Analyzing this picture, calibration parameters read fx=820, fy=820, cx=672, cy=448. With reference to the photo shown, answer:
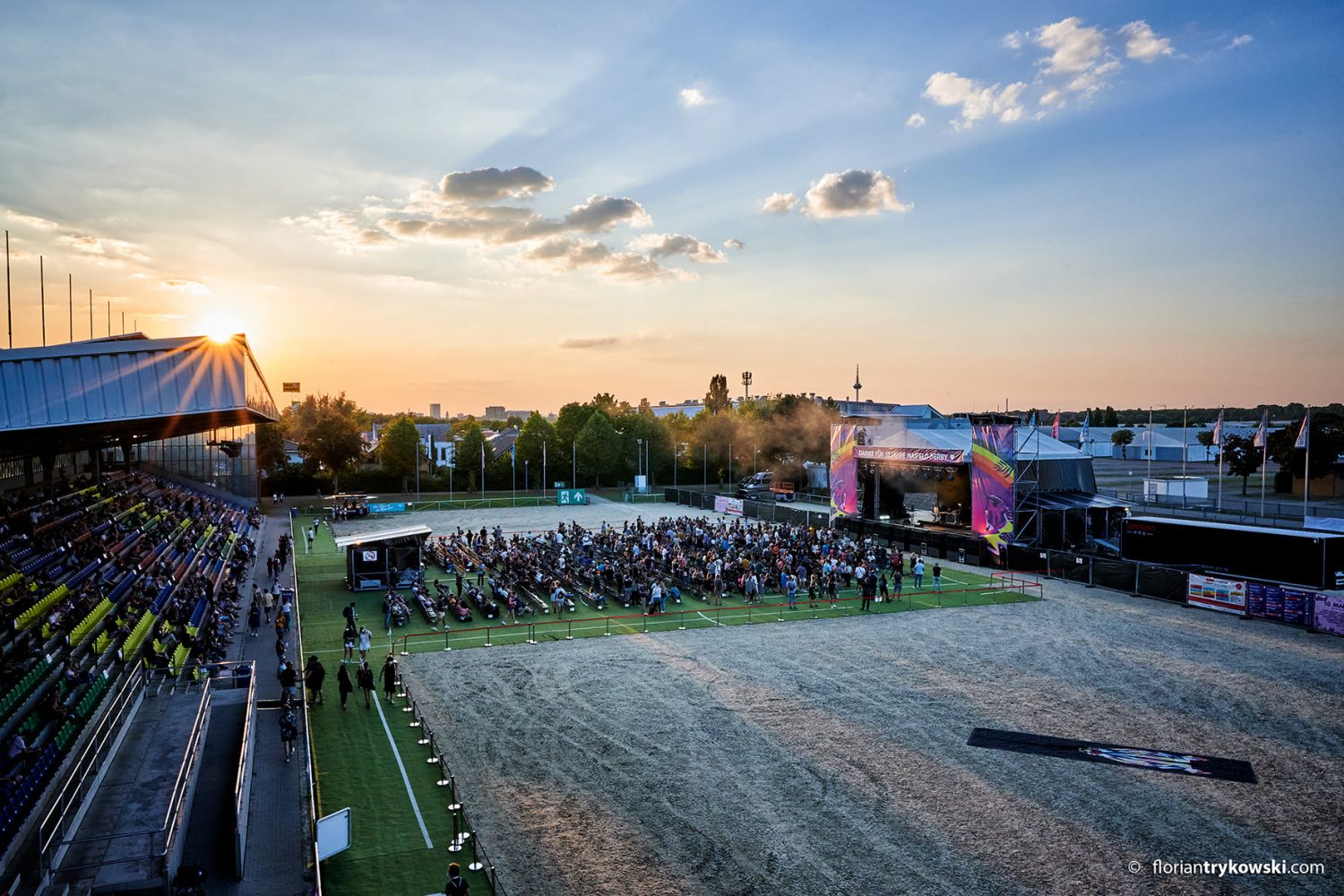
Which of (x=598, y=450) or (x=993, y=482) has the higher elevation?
(x=598, y=450)

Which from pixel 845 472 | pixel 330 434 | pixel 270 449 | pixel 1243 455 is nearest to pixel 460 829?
pixel 845 472

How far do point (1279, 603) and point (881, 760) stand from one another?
66.0 feet

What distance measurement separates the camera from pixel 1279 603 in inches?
1085

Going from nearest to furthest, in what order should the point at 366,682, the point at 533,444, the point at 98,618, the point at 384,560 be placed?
the point at 366,682
the point at 98,618
the point at 384,560
the point at 533,444

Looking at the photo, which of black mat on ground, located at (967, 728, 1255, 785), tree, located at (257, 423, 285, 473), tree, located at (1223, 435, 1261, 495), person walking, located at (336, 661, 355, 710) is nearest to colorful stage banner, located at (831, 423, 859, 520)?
black mat on ground, located at (967, 728, 1255, 785)

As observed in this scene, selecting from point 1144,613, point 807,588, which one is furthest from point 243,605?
point 1144,613

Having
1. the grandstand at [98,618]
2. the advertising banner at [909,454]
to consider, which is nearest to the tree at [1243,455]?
the advertising banner at [909,454]

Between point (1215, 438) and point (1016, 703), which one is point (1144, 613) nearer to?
point (1016, 703)

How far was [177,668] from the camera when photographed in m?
17.6

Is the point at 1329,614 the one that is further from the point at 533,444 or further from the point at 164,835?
the point at 533,444

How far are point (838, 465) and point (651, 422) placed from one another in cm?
4281

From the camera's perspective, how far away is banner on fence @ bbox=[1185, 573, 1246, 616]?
2862 cm

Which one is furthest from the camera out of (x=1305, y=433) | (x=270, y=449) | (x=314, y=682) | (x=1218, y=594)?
(x=270, y=449)

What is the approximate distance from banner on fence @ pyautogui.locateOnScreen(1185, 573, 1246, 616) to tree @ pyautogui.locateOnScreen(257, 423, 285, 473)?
72.8 meters
